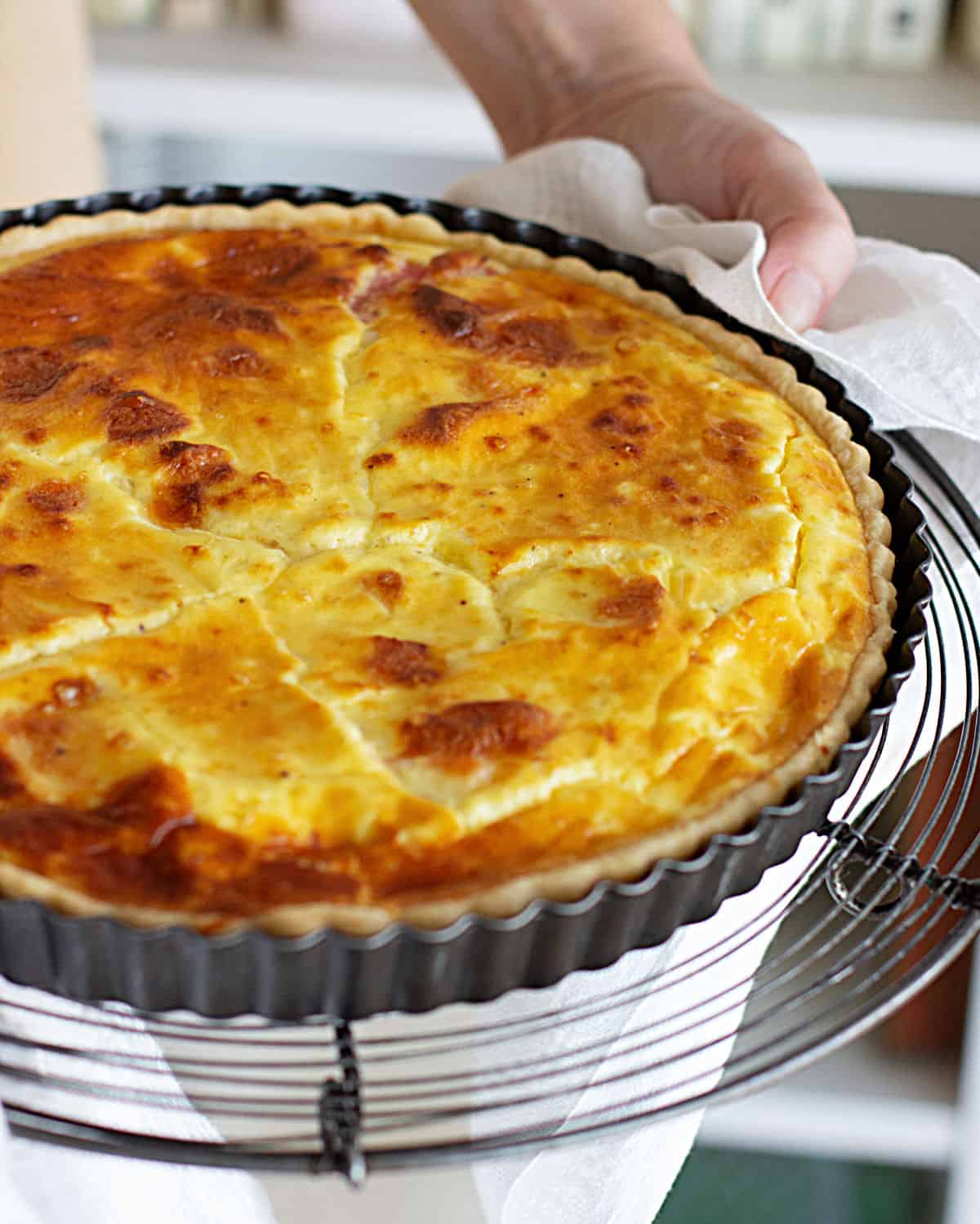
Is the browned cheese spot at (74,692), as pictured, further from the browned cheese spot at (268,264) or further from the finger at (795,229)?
the finger at (795,229)

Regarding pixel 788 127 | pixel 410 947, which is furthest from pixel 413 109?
pixel 410 947

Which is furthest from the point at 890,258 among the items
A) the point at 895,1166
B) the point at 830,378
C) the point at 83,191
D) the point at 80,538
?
the point at 895,1166

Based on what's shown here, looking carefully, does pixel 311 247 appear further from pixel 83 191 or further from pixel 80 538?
pixel 83 191

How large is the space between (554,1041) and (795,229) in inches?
44.7

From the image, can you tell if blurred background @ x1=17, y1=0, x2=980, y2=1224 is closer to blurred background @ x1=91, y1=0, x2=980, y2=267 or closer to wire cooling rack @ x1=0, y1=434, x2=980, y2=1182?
blurred background @ x1=91, y1=0, x2=980, y2=267

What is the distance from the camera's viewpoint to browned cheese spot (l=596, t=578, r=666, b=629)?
57.6 inches

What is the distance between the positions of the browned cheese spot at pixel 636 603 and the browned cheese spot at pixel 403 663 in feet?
0.61

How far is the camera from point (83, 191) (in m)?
3.32

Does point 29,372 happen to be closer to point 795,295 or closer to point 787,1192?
point 795,295

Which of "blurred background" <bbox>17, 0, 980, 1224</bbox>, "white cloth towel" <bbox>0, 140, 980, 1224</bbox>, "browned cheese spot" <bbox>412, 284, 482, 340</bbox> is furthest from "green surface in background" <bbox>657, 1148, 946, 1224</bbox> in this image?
"browned cheese spot" <bbox>412, 284, 482, 340</bbox>

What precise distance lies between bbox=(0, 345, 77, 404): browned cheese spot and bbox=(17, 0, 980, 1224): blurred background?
→ 191 centimetres

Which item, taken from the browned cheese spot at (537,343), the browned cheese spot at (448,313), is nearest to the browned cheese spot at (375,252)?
the browned cheese spot at (448,313)

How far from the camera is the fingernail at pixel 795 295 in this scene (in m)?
1.97

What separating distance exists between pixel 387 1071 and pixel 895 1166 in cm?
233
